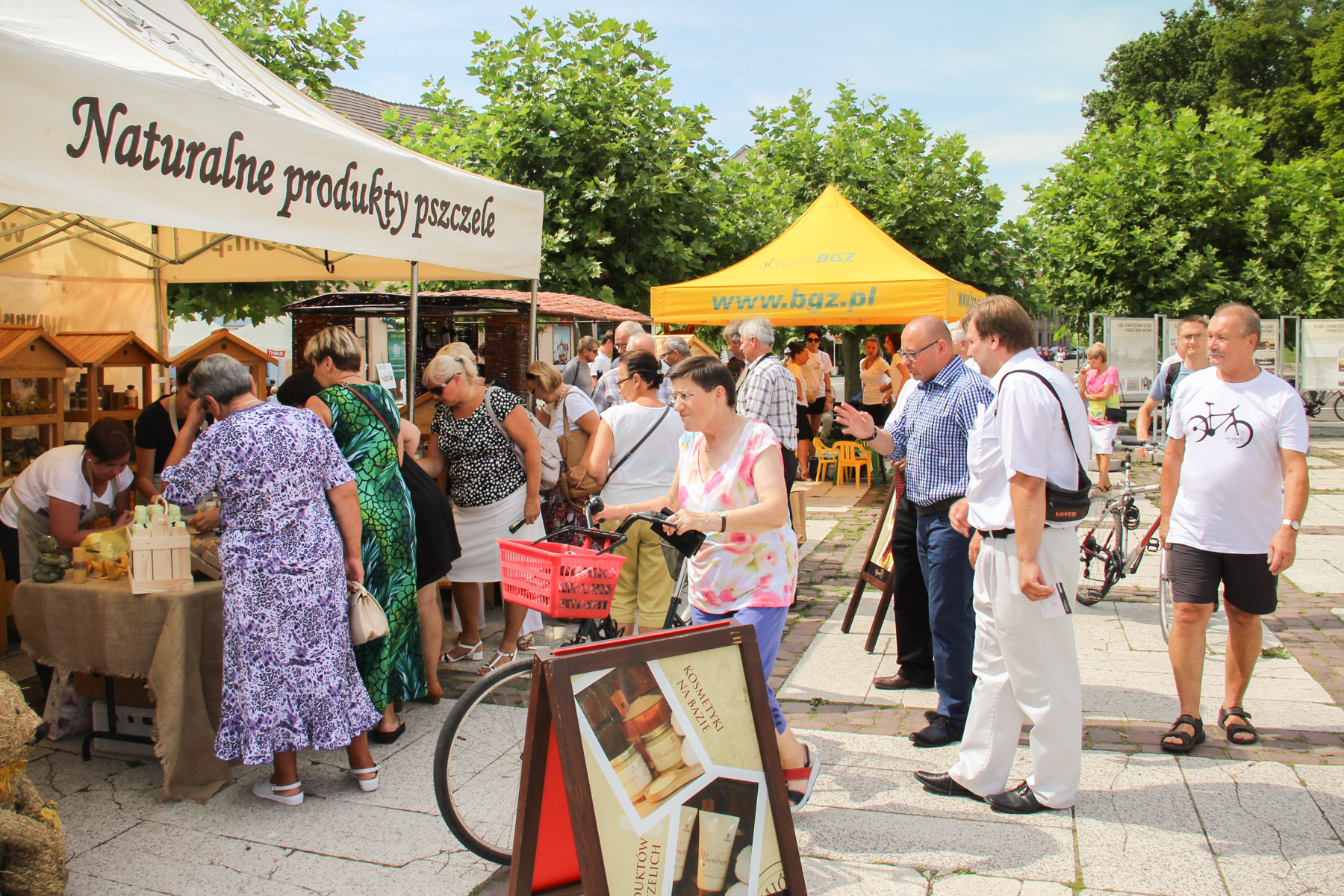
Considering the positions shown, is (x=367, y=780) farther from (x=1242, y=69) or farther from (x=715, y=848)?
(x=1242, y=69)

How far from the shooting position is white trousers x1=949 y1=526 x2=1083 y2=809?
343 centimetres

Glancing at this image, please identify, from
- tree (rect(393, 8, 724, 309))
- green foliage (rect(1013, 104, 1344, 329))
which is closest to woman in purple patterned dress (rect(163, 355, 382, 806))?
tree (rect(393, 8, 724, 309))

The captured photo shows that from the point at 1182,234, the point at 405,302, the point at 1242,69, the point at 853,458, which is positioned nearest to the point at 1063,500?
the point at 405,302

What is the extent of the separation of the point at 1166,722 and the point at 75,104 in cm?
502

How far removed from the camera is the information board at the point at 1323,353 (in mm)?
18391

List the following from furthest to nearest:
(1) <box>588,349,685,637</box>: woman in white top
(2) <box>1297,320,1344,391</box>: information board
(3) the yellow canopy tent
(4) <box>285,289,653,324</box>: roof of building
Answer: (2) <box>1297,320,1344,391</box>: information board → (4) <box>285,289,653,324</box>: roof of building → (3) the yellow canopy tent → (1) <box>588,349,685,637</box>: woman in white top

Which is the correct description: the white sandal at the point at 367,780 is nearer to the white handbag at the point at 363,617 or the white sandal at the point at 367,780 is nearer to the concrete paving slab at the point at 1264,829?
the white handbag at the point at 363,617

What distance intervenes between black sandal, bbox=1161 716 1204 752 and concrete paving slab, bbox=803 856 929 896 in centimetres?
160

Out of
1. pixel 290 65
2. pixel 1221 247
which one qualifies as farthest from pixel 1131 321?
pixel 290 65

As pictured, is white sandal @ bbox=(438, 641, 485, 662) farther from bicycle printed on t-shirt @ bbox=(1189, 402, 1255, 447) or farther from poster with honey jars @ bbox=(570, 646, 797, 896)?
bicycle printed on t-shirt @ bbox=(1189, 402, 1255, 447)

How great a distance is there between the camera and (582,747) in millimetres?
2373

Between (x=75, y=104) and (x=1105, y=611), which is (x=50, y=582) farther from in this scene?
(x=1105, y=611)

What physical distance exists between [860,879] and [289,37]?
34.6 ft

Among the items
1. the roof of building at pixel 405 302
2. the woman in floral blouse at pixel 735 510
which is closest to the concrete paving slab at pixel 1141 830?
the woman in floral blouse at pixel 735 510
